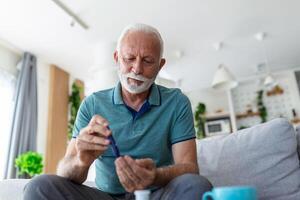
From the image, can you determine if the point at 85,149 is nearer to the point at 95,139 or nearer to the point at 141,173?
the point at 95,139

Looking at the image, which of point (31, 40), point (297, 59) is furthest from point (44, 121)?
point (297, 59)

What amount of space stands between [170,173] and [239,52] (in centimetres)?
352

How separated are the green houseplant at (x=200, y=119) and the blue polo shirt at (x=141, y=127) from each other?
390 centimetres

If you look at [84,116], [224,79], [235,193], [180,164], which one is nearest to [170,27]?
[224,79]

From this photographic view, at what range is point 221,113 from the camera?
4887 mm

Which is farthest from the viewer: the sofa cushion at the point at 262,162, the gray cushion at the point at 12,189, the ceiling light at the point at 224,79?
the ceiling light at the point at 224,79

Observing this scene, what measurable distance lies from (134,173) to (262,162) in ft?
2.27

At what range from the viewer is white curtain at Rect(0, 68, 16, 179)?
3.10 meters

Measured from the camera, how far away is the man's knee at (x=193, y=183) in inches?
26.4

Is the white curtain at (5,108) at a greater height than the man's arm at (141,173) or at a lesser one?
greater

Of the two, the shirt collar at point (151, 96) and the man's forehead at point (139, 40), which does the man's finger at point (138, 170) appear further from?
the man's forehead at point (139, 40)

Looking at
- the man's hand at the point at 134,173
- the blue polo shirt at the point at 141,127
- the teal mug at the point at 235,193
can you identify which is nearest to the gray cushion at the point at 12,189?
the blue polo shirt at the point at 141,127

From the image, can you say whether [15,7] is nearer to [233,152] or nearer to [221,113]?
[233,152]

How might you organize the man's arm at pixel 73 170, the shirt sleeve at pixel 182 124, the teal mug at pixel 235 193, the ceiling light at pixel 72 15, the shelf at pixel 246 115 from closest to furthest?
the teal mug at pixel 235 193 → the man's arm at pixel 73 170 → the shirt sleeve at pixel 182 124 → the ceiling light at pixel 72 15 → the shelf at pixel 246 115
